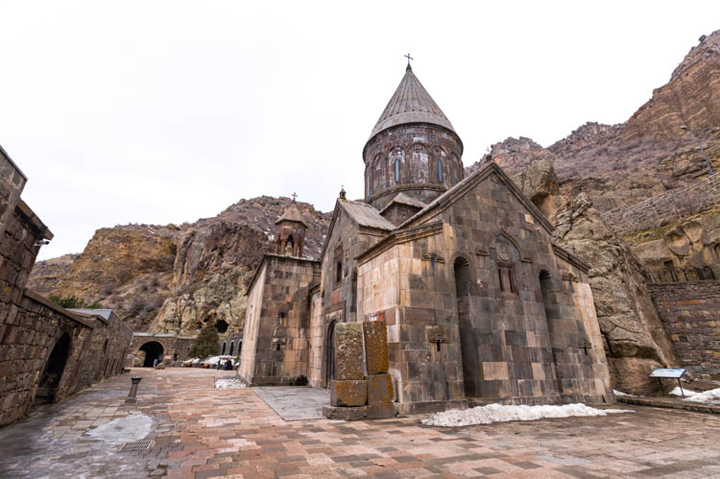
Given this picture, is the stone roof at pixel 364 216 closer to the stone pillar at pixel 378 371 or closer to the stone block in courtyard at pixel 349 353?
the stone pillar at pixel 378 371

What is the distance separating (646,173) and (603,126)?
39481 millimetres

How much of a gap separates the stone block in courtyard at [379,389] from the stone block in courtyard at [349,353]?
9.6 inches

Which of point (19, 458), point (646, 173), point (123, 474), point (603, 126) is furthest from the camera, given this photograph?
point (603, 126)

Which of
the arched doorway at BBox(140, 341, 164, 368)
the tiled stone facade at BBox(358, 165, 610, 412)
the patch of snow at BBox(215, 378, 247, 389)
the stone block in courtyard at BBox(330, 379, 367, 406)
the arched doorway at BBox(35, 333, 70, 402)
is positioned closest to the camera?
the stone block in courtyard at BBox(330, 379, 367, 406)

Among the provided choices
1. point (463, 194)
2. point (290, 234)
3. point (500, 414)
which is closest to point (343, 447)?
point (500, 414)

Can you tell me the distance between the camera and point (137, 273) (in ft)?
165

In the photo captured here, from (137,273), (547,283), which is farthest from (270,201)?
(547,283)

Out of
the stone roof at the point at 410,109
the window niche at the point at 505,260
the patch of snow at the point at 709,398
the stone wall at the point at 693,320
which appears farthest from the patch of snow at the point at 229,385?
the stone wall at the point at 693,320

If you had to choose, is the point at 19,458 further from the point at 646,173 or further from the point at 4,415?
the point at 646,173

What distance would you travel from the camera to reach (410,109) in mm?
15852

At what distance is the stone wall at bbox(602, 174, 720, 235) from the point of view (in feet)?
57.6

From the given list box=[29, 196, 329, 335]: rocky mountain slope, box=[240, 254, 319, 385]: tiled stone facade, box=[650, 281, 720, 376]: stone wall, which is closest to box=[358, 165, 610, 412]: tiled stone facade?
box=[240, 254, 319, 385]: tiled stone facade

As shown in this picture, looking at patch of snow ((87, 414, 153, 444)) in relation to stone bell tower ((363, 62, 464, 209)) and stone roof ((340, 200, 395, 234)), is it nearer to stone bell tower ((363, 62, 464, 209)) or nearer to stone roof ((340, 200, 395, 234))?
stone roof ((340, 200, 395, 234))

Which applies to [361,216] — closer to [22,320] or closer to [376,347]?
[376,347]
